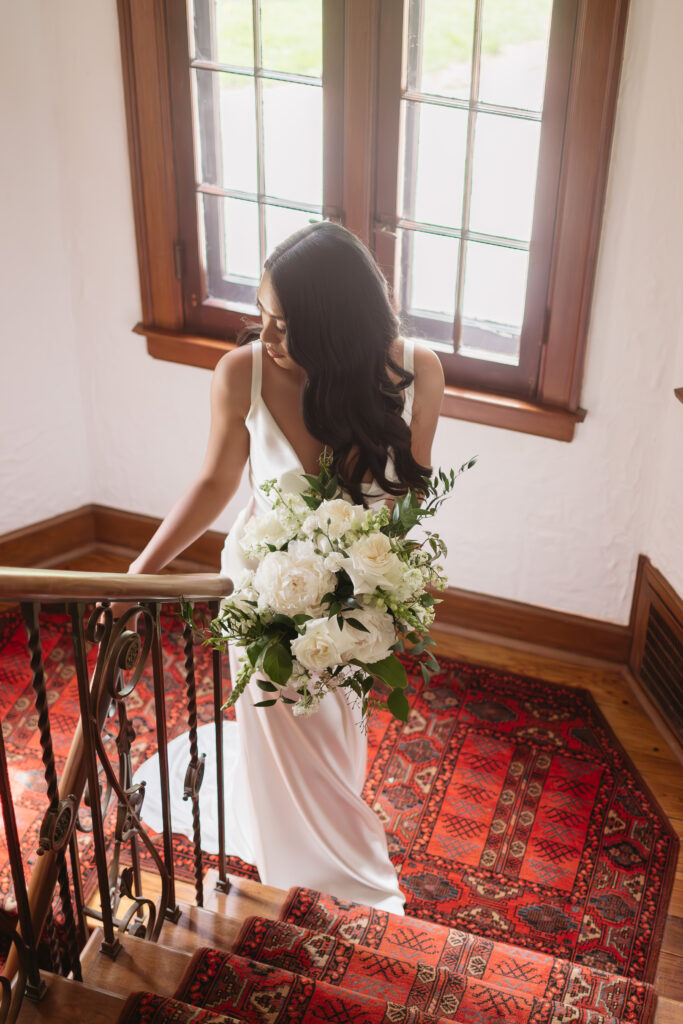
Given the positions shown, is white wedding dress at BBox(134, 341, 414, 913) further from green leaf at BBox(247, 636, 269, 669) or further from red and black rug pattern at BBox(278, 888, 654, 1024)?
green leaf at BBox(247, 636, 269, 669)

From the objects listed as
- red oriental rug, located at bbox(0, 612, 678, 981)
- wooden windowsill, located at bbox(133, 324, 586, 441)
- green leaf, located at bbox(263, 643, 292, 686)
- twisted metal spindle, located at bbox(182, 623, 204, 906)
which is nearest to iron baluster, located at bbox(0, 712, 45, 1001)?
twisted metal spindle, located at bbox(182, 623, 204, 906)

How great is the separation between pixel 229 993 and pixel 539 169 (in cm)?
261

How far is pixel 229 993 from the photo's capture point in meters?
1.96

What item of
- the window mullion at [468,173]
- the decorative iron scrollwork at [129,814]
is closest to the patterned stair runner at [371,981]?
the decorative iron scrollwork at [129,814]

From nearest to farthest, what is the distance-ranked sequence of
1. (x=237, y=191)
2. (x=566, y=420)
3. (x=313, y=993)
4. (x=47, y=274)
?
(x=313, y=993), (x=566, y=420), (x=237, y=191), (x=47, y=274)

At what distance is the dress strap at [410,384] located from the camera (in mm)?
2500

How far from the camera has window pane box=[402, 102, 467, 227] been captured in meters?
3.51

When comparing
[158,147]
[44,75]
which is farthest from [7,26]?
[158,147]

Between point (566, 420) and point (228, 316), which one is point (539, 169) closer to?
point (566, 420)

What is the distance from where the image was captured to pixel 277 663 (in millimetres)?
1892

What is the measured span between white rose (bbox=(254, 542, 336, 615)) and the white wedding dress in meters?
0.73

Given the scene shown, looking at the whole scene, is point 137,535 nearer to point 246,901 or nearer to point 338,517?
point 246,901

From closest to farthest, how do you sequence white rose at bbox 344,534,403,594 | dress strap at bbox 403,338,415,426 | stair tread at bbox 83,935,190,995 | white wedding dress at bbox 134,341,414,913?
white rose at bbox 344,534,403,594 < stair tread at bbox 83,935,190,995 < dress strap at bbox 403,338,415,426 < white wedding dress at bbox 134,341,414,913

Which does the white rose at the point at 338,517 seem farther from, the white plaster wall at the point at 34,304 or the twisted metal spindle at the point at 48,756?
the white plaster wall at the point at 34,304
